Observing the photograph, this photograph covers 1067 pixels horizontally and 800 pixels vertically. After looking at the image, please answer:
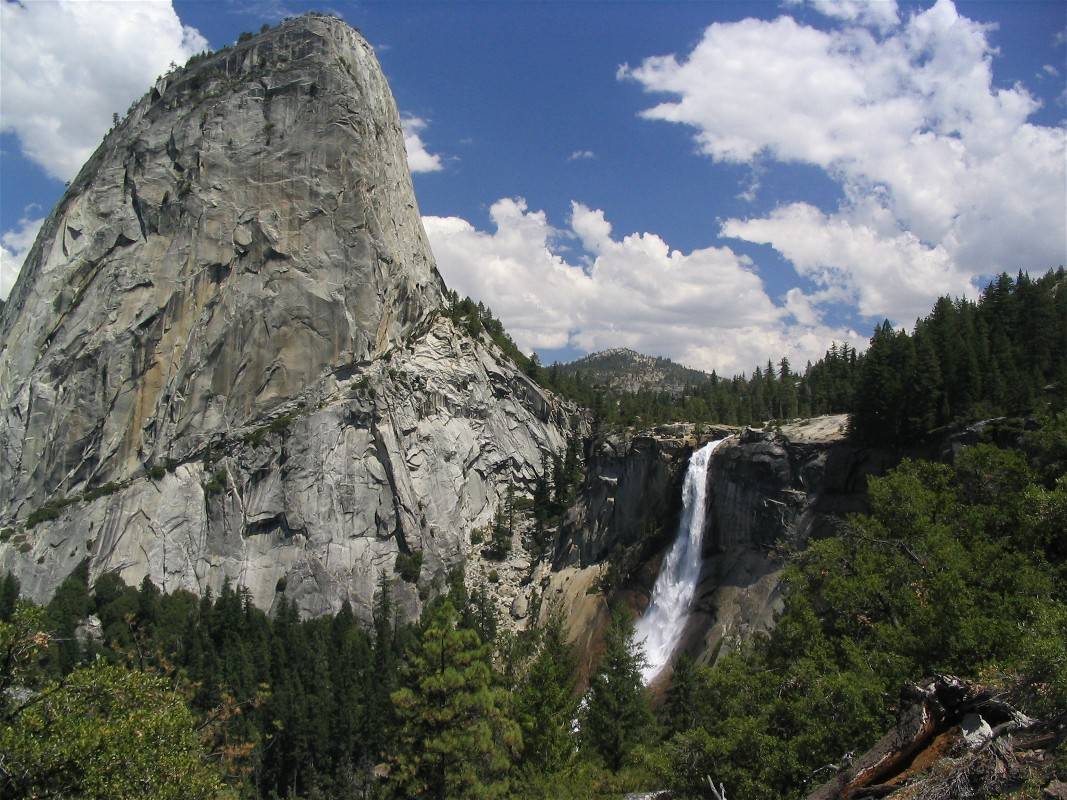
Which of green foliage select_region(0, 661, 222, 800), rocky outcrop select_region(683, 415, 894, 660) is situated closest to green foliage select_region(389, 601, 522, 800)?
green foliage select_region(0, 661, 222, 800)

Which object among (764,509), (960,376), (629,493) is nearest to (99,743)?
(764,509)

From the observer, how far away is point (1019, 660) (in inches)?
427

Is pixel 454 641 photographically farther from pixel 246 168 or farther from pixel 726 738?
pixel 246 168

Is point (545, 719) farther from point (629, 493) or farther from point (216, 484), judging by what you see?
point (216, 484)

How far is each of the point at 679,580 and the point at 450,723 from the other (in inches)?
1551

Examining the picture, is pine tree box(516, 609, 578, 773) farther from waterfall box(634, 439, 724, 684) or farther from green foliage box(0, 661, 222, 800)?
waterfall box(634, 439, 724, 684)

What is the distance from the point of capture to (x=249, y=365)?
86312mm

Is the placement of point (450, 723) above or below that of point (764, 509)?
below

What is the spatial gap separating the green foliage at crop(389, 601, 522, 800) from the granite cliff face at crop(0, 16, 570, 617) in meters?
62.5

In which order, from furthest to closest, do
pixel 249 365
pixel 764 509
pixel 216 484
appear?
pixel 249 365, pixel 216 484, pixel 764 509

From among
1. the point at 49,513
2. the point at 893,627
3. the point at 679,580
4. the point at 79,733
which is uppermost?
the point at 49,513

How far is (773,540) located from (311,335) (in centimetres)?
6110

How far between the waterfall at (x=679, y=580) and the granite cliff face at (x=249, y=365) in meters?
35.5

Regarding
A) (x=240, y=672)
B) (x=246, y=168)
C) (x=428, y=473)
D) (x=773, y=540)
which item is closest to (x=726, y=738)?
(x=773, y=540)
